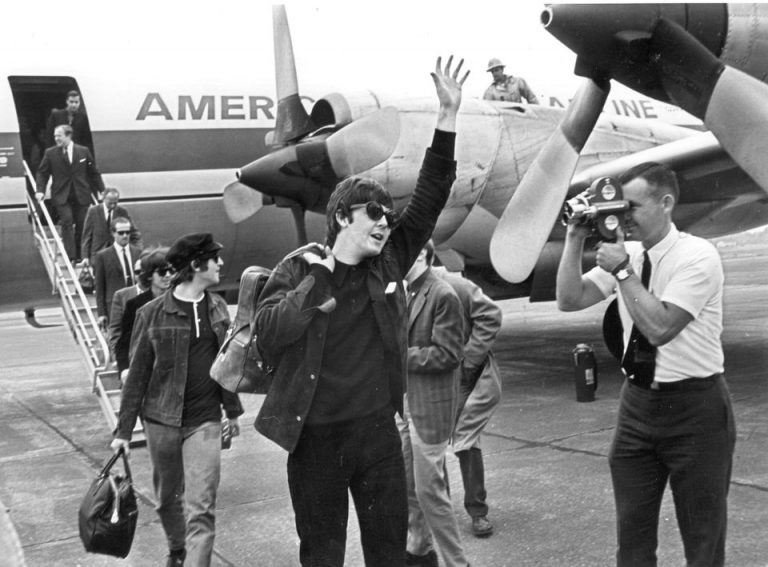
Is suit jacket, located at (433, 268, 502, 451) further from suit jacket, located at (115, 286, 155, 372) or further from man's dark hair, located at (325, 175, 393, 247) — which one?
suit jacket, located at (115, 286, 155, 372)

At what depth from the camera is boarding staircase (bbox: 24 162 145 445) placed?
7.21m

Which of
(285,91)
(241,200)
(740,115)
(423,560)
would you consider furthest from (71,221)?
(740,115)

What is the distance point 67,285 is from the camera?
8.70 m

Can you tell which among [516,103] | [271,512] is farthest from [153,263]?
[516,103]

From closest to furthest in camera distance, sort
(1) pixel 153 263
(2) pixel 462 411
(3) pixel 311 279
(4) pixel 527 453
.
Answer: (3) pixel 311 279 < (2) pixel 462 411 < (1) pixel 153 263 < (4) pixel 527 453

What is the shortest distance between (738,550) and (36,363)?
11.8 metres

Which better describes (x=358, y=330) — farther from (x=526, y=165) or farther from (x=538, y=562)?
(x=526, y=165)

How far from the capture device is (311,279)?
2.86 metres

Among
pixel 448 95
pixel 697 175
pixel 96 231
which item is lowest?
pixel 96 231

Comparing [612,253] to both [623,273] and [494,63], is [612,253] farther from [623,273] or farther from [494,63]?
[494,63]

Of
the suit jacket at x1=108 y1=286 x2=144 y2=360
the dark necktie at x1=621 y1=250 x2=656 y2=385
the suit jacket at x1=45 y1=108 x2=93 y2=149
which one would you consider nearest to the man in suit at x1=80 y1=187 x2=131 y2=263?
the suit jacket at x1=45 y1=108 x2=93 y2=149

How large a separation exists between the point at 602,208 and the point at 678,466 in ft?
3.01

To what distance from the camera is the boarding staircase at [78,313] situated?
23.7ft

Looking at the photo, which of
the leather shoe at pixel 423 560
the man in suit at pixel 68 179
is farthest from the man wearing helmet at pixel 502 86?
the leather shoe at pixel 423 560
